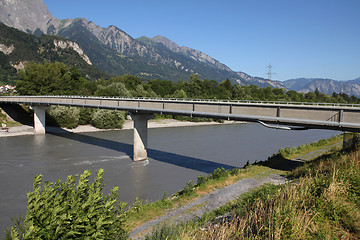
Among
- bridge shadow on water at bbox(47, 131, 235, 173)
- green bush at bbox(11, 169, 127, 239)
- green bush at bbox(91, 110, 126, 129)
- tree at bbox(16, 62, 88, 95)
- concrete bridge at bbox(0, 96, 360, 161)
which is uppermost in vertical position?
tree at bbox(16, 62, 88, 95)

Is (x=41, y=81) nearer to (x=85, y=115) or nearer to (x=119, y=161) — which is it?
(x=85, y=115)

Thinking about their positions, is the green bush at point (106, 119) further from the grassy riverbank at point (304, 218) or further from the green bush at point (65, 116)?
the grassy riverbank at point (304, 218)

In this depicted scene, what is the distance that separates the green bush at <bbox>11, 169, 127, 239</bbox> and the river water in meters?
12.4

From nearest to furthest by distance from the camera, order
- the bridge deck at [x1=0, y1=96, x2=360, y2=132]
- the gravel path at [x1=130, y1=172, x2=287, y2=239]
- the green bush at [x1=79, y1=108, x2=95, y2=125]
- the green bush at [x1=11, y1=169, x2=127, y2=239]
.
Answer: the green bush at [x1=11, y1=169, x2=127, y2=239]
the gravel path at [x1=130, y1=172, x2=287, y2=239]
the bridge deck at [x1=0, y1=96, x2=360, y2=132]
the green bush at [x1=79, y1=108, x2=95, y2=125]

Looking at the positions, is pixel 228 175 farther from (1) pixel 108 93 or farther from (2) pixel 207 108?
(1) pixel 108 93

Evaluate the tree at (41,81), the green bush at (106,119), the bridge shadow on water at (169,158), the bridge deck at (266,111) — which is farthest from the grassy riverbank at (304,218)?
the tree at (41,81)

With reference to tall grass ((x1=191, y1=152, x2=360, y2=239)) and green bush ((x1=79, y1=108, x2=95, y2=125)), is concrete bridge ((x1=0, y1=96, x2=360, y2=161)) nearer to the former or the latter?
tall grass ((x1=191, y1=152, x2=360, y2=239))

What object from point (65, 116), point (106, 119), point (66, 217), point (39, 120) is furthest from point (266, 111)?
point (65, 116)

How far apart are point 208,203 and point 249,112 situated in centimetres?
936

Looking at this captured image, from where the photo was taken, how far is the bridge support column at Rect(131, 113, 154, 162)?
99.1 feet

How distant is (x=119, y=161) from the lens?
30078mm

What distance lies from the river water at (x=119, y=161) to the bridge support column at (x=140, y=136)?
1.15 metres

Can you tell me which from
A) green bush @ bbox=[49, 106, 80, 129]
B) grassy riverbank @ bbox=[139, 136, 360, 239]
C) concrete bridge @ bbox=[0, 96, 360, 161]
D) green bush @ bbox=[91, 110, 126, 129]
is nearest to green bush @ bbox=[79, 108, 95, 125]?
green bush @ bbox=[91, 110, 126, 129]

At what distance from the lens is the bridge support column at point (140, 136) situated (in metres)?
30.2
